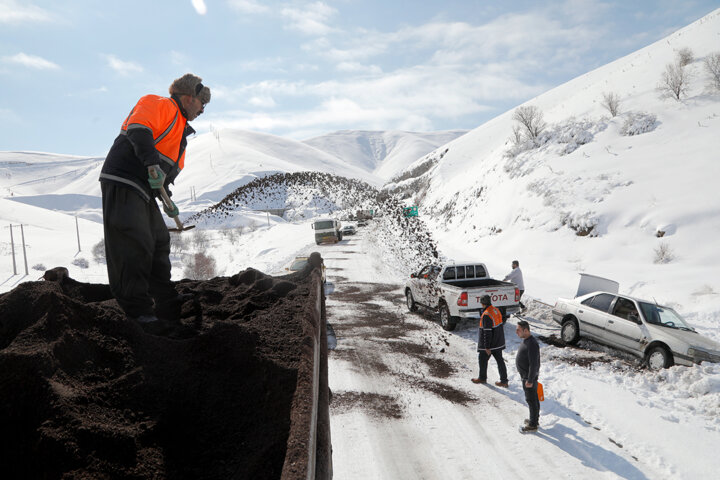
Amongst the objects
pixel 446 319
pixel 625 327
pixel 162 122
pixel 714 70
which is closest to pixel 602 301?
pixel 625 327

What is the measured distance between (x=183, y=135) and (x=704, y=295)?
17364mm

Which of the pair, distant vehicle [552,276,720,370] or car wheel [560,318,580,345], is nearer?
distant vehicle [552,276,720,370]

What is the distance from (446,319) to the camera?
41.9ft

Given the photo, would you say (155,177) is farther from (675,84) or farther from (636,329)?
(675,84)

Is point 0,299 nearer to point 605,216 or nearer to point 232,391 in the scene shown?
point 232,391

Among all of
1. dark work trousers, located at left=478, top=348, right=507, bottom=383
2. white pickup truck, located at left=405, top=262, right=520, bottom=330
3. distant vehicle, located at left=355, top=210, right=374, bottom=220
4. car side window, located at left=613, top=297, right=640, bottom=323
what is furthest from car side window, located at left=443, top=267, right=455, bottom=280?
distant vehicle, located at left=355, top=210, right=374, bottom=220

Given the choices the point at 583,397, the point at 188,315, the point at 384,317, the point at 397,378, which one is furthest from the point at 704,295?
the point at 188,315

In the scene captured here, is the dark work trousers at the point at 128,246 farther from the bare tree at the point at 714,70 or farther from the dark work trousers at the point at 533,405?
the bare tree at the point at 714,70

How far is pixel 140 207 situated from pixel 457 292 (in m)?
11.1

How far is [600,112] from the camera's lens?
3541 cm

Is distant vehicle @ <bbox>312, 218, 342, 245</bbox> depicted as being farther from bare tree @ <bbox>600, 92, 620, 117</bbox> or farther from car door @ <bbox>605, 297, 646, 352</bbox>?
car door @ <bbox>605, 297, 646, 352</bbox>

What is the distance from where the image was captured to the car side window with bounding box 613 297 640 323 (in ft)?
34.3

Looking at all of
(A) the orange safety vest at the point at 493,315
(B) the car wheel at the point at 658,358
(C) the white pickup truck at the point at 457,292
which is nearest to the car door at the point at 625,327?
(B) the car wheel at the point at 658,358

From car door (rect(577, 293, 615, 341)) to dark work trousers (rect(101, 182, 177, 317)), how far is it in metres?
12.0
